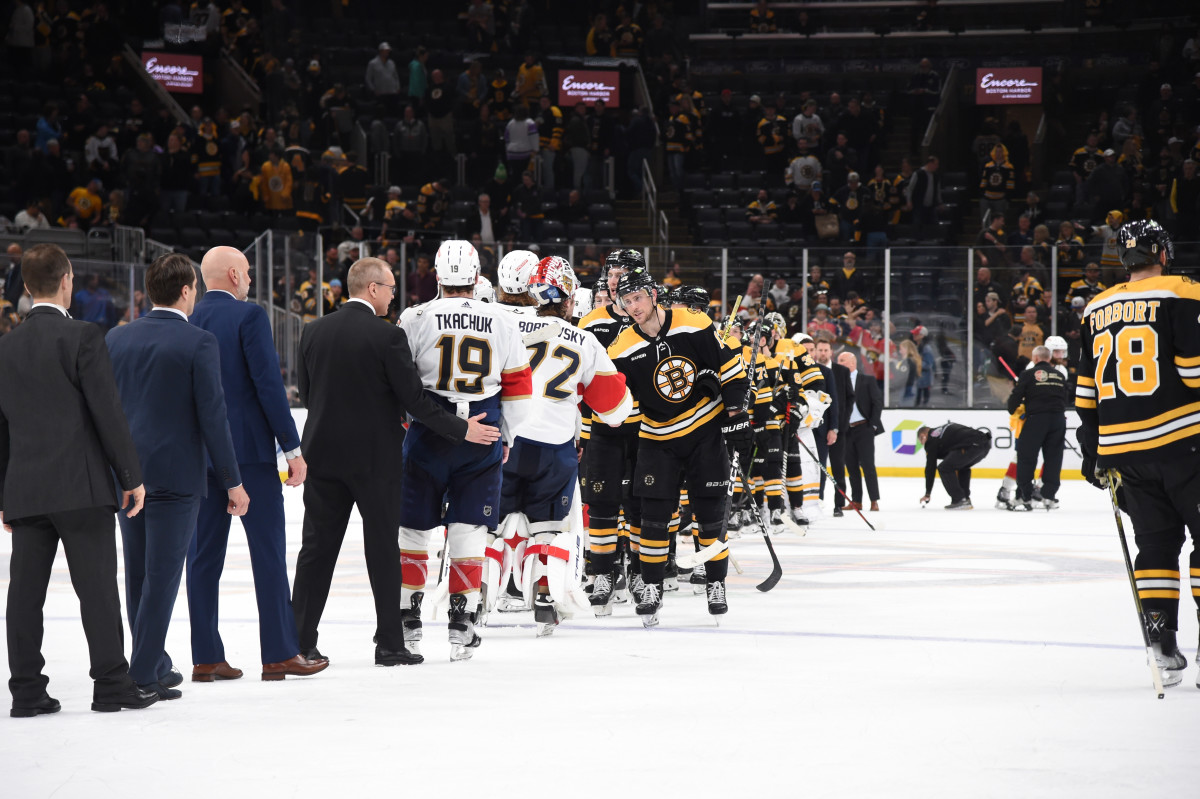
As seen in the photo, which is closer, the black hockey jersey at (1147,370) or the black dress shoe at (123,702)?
the black dress shoe at (123,702)

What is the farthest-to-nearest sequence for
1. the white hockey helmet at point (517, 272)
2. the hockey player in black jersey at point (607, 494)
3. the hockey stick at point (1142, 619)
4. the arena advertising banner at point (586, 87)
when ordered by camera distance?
the arena advertising banner at point (586, 87) → the hockey player in black jersey at point (607, 494) → the white hockey helmet at point (517, 272) → the hockey stick at point (1142, 619)

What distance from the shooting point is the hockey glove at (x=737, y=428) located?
633 cm

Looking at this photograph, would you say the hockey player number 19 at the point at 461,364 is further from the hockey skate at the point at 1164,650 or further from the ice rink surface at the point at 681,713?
the hockey skate at the point at 1164,650

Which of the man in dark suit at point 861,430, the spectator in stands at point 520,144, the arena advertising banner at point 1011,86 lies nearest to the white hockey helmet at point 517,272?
the man in dark suit at point 861,430

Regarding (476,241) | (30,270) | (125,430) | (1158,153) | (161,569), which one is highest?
(1158,153)

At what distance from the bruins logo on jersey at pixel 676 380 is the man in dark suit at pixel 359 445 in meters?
1.37

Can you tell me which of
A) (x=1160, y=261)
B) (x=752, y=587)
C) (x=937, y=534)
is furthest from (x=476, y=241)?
(x=1160, y=261)

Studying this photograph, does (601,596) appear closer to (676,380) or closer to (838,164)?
(676,380)

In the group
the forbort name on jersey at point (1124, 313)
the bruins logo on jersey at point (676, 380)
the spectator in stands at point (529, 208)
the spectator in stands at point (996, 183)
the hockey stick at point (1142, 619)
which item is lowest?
the hockey stick at point (1142, 619)

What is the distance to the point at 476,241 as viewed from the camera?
17094 millimetres

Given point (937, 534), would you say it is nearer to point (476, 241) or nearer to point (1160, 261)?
point (1160, 261)

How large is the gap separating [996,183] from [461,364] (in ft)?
53.7

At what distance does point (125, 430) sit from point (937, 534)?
7.76m

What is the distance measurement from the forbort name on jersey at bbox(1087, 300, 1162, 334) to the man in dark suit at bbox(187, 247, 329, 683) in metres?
2.94
